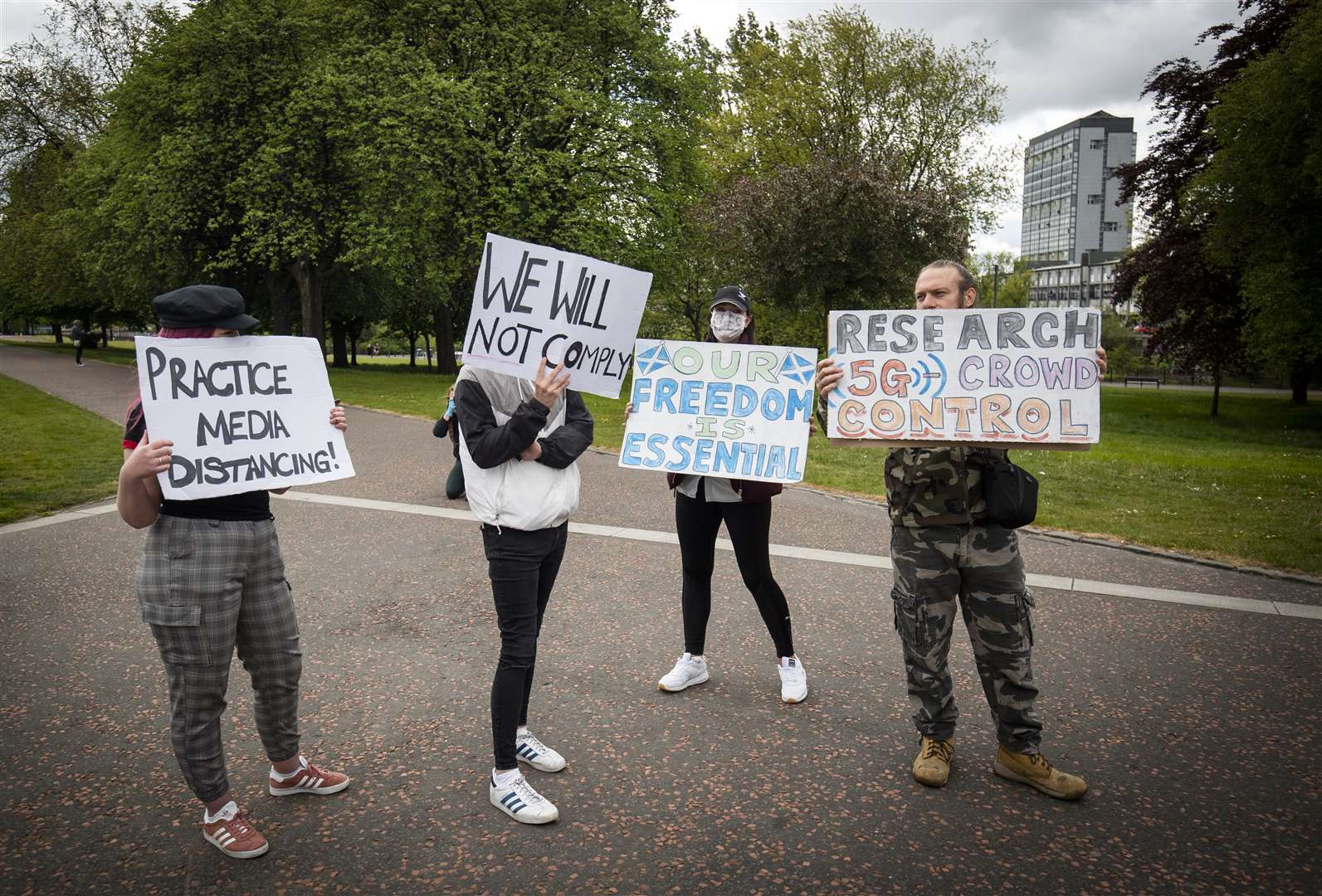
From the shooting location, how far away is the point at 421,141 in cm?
2317

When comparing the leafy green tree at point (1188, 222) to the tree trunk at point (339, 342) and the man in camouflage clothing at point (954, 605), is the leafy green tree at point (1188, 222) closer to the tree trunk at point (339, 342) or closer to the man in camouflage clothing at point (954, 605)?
the man in camouflage clothing at point (954, 605)

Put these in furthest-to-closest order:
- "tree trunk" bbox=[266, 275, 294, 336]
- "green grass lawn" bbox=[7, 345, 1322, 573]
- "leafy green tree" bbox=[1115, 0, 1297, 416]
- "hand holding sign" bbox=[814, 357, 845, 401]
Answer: "tree trunk" bbox=[266, 275, 294, 336], "leafy green tree" bbox=[1115, 0, 1297, 416], "green grass lawn" bbox=[7, 345, 1322, 573], "hand holding sign" bbox=[814, 357, 845, 401]

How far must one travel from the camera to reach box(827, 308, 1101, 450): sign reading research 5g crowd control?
3.53m

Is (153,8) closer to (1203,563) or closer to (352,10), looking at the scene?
(352,10)

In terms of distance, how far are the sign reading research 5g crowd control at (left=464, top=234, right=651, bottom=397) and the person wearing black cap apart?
0.90 meters

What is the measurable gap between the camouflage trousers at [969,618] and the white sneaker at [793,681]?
29.8 inches

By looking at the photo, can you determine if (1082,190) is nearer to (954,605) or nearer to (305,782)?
(954,605)

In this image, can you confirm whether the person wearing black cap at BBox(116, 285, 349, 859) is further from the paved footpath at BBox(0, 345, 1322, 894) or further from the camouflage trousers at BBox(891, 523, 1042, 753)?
the camouflage trousers at BBox(891, 523, 1042, 753)

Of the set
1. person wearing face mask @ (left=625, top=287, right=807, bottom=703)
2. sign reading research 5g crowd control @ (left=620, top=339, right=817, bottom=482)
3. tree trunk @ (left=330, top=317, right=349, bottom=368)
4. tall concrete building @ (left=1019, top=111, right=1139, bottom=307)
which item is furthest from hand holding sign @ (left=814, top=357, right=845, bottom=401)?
tall concrete building @ (left=1019, top=111, right=1139, bottom=307)

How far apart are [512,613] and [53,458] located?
11.8 meters

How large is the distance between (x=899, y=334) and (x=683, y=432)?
1126 mm

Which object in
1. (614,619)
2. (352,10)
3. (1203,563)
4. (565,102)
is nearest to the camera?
(614,619)

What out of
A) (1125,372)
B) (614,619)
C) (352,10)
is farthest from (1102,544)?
(1125,372)

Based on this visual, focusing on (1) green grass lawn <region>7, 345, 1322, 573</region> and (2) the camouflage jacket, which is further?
(1) green grass lawn <region>7, 345, 1322, 573</region>
